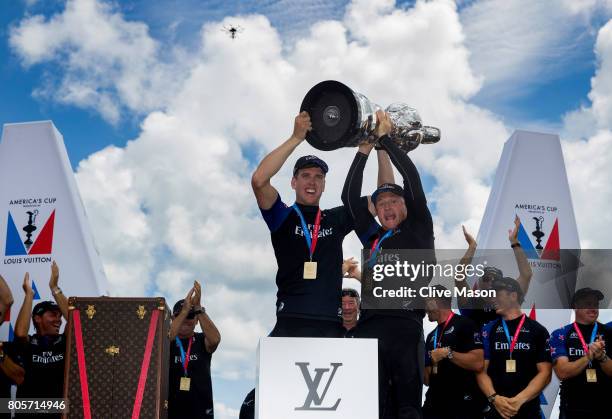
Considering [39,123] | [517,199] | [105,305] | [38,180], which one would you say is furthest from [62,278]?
[517,199]

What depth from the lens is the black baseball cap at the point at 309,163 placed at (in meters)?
6.36

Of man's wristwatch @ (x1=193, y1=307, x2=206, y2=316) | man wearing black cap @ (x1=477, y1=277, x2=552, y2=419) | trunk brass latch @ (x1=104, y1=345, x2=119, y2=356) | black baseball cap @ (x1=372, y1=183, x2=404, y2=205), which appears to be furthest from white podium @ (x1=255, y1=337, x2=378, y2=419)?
man's wristwatch @ (x1=193, y1=307, x2=206, y2=316)

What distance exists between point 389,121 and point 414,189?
77cm

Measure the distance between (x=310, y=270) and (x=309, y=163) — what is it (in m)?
1.00

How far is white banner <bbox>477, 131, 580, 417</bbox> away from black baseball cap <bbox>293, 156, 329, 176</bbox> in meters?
6.19

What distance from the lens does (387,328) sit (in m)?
5.64

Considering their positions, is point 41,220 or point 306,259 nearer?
point 306,259

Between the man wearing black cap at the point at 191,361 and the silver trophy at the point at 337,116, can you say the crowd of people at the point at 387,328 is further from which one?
the silver trophy at the point at 337,116

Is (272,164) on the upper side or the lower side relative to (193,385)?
upper

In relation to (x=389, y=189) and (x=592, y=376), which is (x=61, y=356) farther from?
(x=592, y=376)

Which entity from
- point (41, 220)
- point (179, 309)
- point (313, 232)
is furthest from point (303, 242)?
point (41, 220)

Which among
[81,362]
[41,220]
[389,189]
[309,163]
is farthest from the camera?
[41,220]

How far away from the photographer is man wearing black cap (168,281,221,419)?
340 inches

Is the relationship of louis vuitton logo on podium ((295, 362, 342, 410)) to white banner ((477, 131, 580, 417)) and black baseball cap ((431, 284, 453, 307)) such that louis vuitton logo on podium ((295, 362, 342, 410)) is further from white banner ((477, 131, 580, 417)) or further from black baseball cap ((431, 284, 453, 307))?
white banner ((477, 131, 580, 417))
